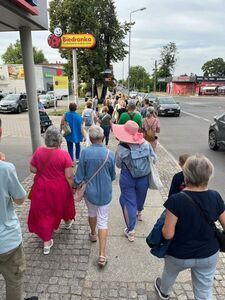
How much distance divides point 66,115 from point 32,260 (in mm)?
4635

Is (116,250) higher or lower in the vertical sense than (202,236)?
lower

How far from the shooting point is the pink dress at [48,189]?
3791mm

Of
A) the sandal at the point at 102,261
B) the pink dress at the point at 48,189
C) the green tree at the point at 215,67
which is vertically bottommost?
the sandal at the point at 102,261

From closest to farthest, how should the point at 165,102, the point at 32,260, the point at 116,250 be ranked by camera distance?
the point at 32,260 → the point at 116,250 → the point at 165,102

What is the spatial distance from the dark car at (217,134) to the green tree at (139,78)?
358ft

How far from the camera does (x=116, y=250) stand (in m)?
4.12

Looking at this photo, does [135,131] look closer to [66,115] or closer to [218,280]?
[218,280]

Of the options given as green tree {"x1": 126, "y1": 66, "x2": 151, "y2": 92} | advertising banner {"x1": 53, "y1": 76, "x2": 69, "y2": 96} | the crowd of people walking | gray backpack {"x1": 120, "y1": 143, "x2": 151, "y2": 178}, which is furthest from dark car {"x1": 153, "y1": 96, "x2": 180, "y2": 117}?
green tree {"x1": 126, "y1": 66, "x2": 151, "y2": 92}

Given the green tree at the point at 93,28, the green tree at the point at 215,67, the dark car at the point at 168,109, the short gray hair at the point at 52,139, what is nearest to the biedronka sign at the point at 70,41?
the dark car at the point at 168,109

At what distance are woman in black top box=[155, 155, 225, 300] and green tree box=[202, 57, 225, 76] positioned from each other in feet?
440

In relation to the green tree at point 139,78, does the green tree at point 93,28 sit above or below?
above

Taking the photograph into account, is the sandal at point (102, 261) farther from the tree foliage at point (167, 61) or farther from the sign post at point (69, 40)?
the tree foliage at point (167, 61)

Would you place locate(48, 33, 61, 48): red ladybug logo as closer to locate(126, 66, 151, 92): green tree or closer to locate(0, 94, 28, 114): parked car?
locate(0, 94, 28, 114): parked car

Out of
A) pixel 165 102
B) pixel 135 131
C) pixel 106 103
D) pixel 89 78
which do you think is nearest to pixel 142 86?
pixel 89 78
